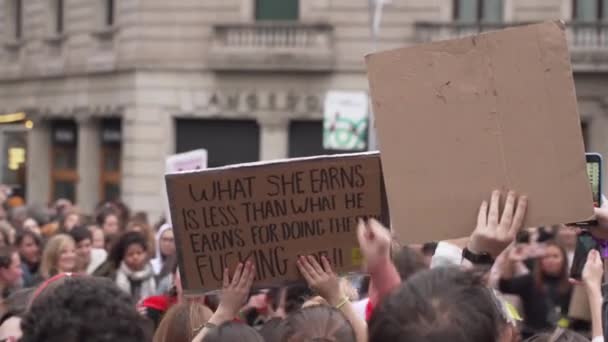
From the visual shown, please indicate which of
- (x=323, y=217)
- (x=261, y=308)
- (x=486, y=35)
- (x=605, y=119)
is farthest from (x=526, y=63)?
(x=605, y=119)

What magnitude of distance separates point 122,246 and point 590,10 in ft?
59.5

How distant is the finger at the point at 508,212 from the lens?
396cm

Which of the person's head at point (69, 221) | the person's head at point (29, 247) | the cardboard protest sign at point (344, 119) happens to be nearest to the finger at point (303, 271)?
the person's head at point (29, 247)

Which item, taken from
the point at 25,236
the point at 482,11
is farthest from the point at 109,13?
the point at 25,236

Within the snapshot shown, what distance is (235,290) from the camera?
15.9ft

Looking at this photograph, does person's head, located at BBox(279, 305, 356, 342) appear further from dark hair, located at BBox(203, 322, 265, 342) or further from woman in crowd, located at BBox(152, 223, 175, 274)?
woman in crowd, located at BBox(152, 223, 175, 274)

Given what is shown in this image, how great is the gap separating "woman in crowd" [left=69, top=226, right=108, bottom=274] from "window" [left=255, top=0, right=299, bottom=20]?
52.5 ft

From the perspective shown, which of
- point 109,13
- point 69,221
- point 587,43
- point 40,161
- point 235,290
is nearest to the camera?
point 235,290

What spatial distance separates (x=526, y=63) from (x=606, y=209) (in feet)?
2.46

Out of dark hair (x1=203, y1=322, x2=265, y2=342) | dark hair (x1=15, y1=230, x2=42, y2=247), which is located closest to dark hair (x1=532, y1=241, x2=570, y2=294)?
dark hair (x1=15, y1=230, x2=42, y2=247)

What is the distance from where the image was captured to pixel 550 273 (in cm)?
1040

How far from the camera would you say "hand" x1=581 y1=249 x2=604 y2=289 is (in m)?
5.26

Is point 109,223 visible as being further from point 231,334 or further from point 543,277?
point 231,334

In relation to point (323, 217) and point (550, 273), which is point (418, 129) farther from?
point (550, 273)
